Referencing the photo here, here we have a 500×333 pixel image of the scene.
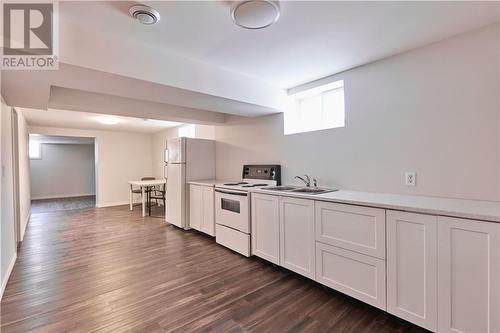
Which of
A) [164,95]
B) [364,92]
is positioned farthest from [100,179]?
[364,92]

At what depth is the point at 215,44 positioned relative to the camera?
79.7 inches

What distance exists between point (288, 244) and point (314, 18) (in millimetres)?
2069

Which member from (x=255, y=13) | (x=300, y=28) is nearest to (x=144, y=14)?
(x=255, y=13)

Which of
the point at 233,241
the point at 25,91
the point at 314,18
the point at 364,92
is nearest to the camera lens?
the point at 314,18

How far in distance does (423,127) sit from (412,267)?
3.99ft

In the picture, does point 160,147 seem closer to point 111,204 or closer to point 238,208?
point 111,204

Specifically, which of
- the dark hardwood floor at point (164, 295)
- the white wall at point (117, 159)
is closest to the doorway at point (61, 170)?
the white wall at point (117, 159)

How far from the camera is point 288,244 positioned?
8.19ft

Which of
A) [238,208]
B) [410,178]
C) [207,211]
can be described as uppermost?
[410,178]

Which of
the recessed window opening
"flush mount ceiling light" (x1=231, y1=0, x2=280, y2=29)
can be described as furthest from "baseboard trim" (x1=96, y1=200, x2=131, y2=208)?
"flush mount ceiling light" (x1=231, y1=0, x2=280, y2=29)

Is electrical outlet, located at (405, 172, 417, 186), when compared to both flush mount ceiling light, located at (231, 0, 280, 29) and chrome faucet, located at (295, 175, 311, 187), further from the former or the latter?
flush mount ceiling light, located at (231, 0, 280, 29)

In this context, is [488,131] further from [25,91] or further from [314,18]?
[25,91]

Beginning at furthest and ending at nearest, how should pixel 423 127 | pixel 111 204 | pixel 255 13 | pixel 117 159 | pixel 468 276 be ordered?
pixel 117 159 → pixel 111 204 → pixel 423 127 → pixel 255 13 → pixel 468 276

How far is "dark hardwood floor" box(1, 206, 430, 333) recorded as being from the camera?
1.76 meters
